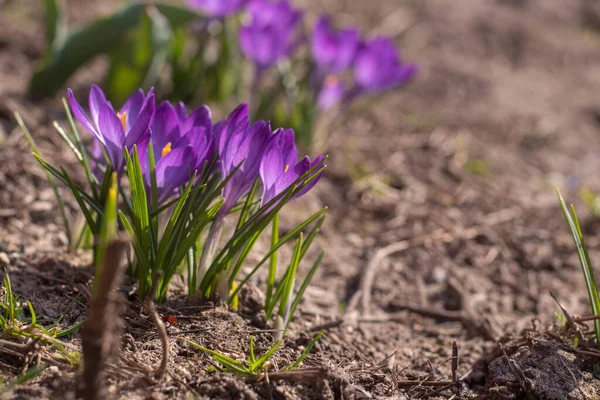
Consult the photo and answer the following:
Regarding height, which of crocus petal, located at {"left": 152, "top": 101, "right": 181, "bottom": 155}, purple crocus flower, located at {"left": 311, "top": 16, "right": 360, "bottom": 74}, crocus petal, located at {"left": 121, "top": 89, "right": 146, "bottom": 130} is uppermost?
purple crocus flower, located at {"left": 311, "top": 16, "right": 360, "bottom": 74}

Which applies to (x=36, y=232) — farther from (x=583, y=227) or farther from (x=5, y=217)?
(x=583, y=227)

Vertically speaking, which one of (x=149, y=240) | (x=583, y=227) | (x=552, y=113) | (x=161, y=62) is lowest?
(x=149, y=240)

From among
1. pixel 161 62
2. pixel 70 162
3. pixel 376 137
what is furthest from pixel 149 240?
pixel 376 137

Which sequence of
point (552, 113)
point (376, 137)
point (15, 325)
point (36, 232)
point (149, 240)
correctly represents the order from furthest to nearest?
point (552, 113) < point (376, 137) < point (36, 232) < point (149, 240) < point (15, 325)

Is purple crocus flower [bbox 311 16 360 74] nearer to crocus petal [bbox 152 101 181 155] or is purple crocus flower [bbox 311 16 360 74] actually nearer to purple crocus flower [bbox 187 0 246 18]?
purple crocus flower [bbox 187 0 246 18]

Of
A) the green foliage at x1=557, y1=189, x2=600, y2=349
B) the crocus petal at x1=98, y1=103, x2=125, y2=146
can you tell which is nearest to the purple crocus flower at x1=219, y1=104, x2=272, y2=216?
the crocus petal at x1=98, y1=103, x2=125, y2=146

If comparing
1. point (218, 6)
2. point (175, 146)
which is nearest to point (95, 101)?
point (175, 146)
